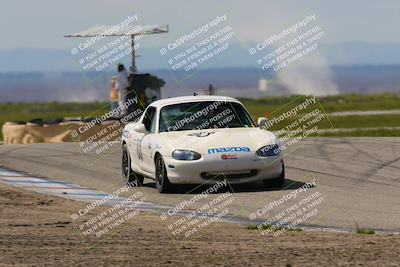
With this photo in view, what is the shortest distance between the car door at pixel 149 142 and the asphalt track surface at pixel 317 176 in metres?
0.39

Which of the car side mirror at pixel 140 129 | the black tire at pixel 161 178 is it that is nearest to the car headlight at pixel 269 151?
the black tire at pixel 161 178

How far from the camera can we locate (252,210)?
13320mm

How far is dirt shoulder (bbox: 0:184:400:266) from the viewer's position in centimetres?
916

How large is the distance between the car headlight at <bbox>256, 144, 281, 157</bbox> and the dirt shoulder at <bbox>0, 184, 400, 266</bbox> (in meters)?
3.13

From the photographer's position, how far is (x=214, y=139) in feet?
50.2

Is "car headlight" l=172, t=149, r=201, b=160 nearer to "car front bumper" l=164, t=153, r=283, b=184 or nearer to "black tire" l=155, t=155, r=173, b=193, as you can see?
"car front bumper" l=164, t=153, r=283, b=184

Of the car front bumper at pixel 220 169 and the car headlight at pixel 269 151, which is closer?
the car front bumper at pixel 220 169

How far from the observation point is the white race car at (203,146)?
14992mm

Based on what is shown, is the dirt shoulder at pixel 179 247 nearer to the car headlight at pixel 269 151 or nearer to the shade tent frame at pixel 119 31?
the car headlight at pixel 269 151

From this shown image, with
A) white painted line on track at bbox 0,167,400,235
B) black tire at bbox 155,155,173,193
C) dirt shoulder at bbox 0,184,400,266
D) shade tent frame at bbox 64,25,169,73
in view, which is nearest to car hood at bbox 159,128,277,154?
black tire at bbox 155,155,173,193

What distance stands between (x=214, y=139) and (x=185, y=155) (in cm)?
53

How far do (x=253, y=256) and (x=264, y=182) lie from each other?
20.4 ft

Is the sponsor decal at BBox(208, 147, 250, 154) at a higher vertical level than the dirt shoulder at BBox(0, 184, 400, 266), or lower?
lower

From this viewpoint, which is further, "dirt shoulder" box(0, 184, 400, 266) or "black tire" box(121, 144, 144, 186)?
"black tire" box(121, 144, 144, 186)
